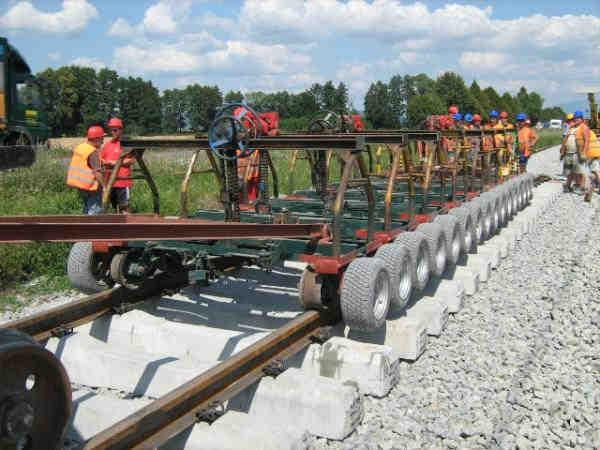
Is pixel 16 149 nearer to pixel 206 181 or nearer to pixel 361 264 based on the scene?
pixel 361 264

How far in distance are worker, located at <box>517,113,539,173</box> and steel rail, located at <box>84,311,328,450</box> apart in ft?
41.0

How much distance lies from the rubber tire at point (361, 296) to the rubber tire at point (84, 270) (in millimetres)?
2436

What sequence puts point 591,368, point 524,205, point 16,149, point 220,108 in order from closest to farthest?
point 16,149 → point 591,368 → point 220,108 → point 524,205

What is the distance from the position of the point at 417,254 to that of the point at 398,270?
73 centimetres

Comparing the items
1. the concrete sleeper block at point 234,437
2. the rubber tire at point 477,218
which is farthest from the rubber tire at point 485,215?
the concrete sleeper block at point 234,437

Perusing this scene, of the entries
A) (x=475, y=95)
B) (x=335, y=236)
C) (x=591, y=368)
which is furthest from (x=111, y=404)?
(x=475, y=95)

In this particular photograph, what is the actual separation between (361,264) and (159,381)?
187 cm

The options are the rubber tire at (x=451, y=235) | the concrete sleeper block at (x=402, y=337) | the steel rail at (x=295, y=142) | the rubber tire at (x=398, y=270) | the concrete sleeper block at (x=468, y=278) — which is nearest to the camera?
the steel rail at (x=295, y=142)

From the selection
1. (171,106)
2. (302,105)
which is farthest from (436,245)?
(171,106)

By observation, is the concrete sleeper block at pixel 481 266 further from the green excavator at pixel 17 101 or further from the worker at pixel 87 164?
the green excavator at pixel 17 101

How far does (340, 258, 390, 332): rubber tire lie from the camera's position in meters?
5.25

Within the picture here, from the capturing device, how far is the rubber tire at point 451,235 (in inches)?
304

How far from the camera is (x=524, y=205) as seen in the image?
14.5 meters

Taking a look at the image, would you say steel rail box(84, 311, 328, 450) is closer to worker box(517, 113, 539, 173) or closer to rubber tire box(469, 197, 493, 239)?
rubber tire box(469, 197, 493, 239)
